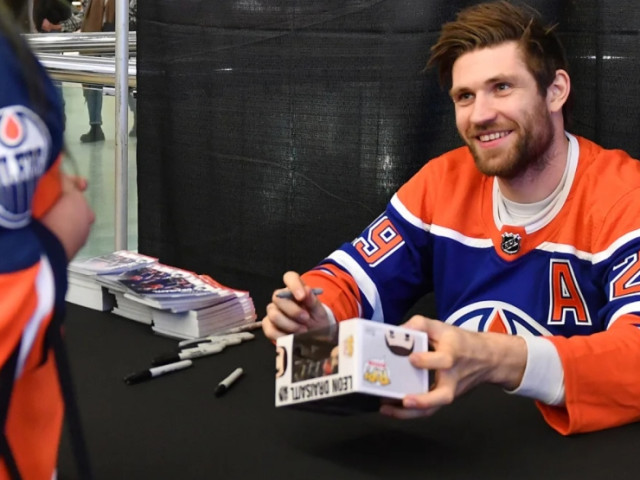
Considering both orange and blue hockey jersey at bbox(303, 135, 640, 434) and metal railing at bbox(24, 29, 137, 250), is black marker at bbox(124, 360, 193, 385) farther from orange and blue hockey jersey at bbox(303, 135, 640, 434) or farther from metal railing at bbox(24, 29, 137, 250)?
metal railing at bbox(24, 29, 137, 250)

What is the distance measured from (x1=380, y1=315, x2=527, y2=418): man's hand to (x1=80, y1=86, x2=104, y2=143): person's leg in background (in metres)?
1.96

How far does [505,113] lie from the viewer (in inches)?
63.2

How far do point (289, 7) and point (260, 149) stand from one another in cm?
39

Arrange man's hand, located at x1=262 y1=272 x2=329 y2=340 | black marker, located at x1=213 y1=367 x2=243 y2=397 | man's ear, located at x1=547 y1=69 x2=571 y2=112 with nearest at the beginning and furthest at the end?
1. black marker, located at x1=213 y1=367 x2=243 y2=397
2. man's hand, located at x1=262 y1=272 x2=329 y2=340
3. man's ear, located at x1=547 y1=69 x2=571 y2=112

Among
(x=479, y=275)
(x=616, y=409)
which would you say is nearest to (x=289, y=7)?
(x=479, y=275)

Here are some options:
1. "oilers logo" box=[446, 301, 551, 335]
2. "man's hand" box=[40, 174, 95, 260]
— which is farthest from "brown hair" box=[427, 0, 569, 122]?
"man's hand" box=[40, 174, 95, 260]

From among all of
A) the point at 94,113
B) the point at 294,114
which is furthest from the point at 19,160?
the point at 94,113

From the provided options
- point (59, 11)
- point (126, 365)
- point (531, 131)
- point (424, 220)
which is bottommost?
point (126, 365)

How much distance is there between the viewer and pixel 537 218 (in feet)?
5.16

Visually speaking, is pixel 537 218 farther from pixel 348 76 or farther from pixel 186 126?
pixel 186 126

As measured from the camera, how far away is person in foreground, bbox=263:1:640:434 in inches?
57.7

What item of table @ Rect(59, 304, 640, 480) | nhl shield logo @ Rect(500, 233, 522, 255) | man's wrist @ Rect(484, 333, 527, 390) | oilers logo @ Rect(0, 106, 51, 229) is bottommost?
table @ Rect(59, 304, 640, 480)

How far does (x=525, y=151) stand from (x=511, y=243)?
0.54 ft

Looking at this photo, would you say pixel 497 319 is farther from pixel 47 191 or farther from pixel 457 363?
pixel 47 191
